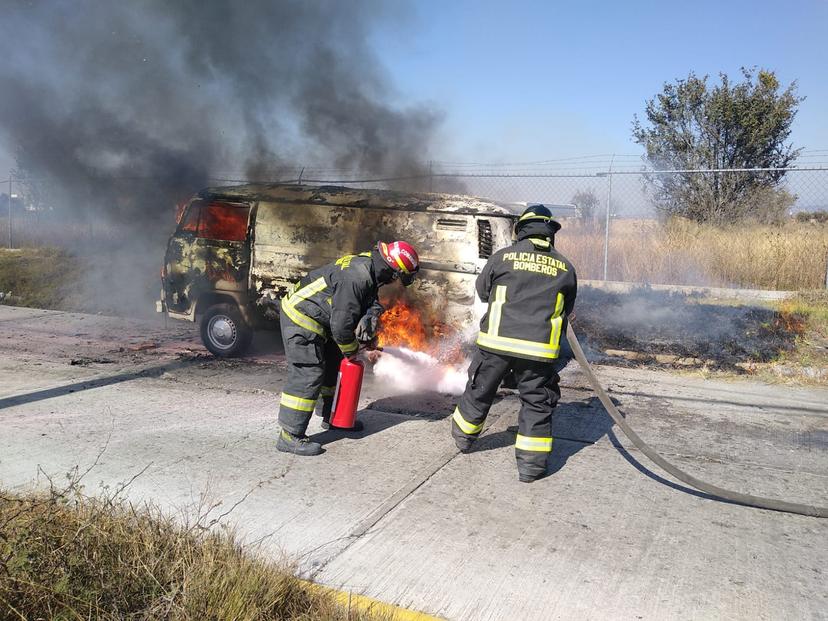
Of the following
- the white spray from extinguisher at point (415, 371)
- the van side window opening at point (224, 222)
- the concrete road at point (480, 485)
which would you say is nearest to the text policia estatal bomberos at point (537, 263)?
the concrete road at point (480, 485)

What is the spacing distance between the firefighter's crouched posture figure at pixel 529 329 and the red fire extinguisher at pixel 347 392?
83 cm

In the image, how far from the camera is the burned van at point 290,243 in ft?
22.1

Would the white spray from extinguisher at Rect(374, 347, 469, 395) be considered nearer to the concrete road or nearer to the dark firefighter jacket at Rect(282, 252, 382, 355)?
the concrete road

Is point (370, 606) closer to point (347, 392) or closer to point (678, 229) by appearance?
point (347, 392)

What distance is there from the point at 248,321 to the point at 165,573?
17.2 feet

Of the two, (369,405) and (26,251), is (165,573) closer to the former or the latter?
(369,405)

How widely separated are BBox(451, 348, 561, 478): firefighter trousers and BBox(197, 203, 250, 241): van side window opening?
4142 mm

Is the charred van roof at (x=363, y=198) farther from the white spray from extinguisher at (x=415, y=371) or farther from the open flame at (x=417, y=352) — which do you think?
the white spray from extinguisher at (x=415, y=371)

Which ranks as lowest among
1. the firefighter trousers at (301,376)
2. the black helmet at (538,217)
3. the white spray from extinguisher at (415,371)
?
the white spray from extinguisher at (415,371)

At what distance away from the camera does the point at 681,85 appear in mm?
13844

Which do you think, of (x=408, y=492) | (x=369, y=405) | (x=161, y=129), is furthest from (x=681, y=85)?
(x=408, y=492)

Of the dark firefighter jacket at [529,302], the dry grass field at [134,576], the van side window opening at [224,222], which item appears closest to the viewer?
the dry grass field at [134,576]

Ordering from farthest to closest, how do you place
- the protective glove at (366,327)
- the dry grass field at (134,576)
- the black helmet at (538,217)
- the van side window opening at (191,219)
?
the van side window opening at (191,219) < the protective glove at (366,327) < the black helmet at (538,217) < the dry grass field at (134,576)

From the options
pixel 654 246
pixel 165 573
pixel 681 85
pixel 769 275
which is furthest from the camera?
pixel 681 85
